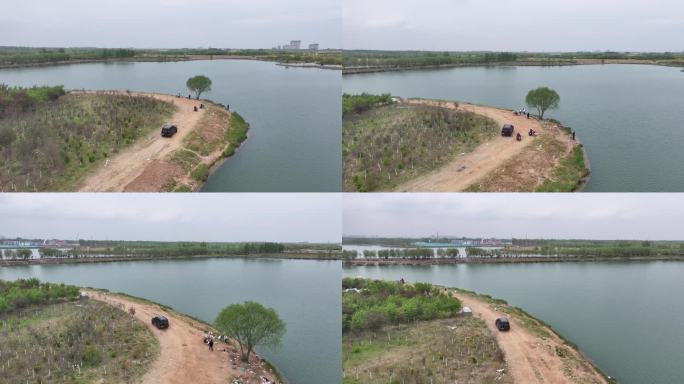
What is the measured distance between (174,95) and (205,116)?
2614 mm

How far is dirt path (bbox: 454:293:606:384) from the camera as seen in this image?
5.03 meters

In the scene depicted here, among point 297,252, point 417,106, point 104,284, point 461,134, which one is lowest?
point 104,284

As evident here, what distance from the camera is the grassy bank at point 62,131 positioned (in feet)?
17.3

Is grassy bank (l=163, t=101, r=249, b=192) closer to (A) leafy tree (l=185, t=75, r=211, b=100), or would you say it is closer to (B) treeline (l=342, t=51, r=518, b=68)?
(A) leafy tree (l=185, t=75, r=211, b=100)

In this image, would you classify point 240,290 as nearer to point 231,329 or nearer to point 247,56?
point 231,329

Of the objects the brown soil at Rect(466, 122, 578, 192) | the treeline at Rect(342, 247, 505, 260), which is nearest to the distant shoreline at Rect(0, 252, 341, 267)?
the treeline at Rect(342, 247, 505, 260)

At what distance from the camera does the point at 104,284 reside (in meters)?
12.7

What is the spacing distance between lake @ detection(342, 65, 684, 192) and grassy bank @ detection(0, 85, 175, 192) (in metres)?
3.80

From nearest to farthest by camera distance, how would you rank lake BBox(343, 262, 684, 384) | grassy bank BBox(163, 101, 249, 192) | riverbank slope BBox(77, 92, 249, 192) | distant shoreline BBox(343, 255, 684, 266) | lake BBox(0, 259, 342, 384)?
riverbank slope BBox(77, 92, 249, 192) < grassy bank BBox(163, 101, 249, 192) < lake BBox(343, 262, 684, 384) < lake BBox(0, 259, 342, 384) < distant shoreline BBox(343, 255, 684, 266)

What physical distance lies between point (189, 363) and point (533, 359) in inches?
175

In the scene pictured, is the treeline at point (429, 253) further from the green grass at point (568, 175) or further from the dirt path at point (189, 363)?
the green grass at point (568, 175)

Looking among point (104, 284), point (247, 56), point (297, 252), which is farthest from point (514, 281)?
point (247, 56)

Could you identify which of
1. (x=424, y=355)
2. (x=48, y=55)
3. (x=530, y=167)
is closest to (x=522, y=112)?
(x=530, y=167)

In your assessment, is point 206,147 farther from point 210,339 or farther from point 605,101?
point 605,101
